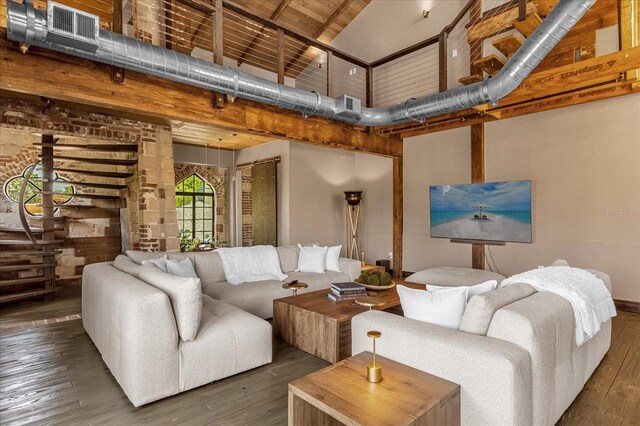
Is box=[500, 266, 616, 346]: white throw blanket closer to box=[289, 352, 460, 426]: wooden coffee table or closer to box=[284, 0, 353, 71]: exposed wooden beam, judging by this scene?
box=[289, 352, 460, 426]: wooden coffee table

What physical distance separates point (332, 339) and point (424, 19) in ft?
18.7

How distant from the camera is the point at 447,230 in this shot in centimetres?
574

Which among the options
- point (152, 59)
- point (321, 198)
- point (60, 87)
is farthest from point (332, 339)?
point (321, 198)

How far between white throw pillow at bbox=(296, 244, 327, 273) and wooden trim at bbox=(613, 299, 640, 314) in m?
3.76

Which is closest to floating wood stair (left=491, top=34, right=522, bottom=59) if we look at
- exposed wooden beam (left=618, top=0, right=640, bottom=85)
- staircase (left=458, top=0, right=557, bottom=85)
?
staircase (left=458, top=0, right=557, bottom=85)

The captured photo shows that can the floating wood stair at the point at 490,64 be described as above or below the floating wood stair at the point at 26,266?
above

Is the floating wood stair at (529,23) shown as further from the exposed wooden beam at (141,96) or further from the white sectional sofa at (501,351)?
the white sectional sofa at (501,351)

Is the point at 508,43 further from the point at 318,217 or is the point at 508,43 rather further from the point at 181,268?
the point at 318,217

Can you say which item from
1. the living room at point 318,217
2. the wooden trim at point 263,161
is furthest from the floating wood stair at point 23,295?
the wooden trim at point 263,161

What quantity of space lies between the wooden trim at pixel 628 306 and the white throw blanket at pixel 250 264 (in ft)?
13.8

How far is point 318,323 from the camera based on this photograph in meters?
2.94

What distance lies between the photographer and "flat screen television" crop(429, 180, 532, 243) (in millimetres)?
4973

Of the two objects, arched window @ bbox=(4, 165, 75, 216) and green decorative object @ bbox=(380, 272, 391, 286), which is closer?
green decorative object @ bbox=(380, 272, 391, 286)

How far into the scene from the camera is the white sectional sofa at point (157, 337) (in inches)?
86.0
